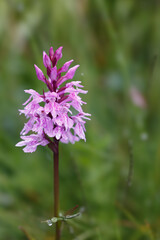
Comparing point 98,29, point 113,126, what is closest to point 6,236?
point 113,126

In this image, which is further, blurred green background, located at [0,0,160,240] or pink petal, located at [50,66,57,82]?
blurred green background, located at [0,0,160,240]

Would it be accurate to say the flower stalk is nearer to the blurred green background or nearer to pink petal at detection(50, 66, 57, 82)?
pink petal at detection(50, 66, 57, 82)

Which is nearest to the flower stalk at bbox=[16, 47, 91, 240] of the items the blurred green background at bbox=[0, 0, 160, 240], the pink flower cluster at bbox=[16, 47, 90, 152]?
the pink flower cluster at bbox=[16, 47, 90, 152]

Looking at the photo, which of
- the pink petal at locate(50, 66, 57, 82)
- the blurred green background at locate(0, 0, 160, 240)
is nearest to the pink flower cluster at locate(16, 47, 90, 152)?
the pink petal at locate(50, 66, 57, 82)

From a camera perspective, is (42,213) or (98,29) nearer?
(42,213)

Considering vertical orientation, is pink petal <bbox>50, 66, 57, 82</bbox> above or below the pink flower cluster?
above

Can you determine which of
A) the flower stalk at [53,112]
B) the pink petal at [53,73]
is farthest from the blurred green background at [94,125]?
the pink petal at [53,73]

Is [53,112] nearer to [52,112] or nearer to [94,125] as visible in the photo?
[52,112]

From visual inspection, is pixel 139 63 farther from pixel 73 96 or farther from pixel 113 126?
pixel 73 96

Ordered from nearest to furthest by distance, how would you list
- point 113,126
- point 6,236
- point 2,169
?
point 6,236, point 2,169, point 113,126
